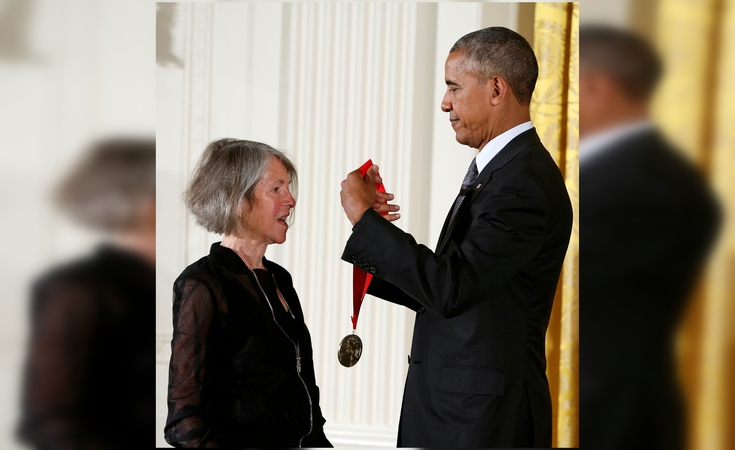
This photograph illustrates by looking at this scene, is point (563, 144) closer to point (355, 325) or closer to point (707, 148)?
point (707, 148)

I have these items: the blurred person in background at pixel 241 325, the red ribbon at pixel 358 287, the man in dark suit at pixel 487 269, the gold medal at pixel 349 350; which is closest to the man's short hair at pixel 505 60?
the man in dark suit at pixel 487 269

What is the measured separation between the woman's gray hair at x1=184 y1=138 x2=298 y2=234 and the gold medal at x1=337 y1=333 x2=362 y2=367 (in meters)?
0.54

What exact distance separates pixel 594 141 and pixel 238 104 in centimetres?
127

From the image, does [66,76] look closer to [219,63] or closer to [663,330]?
[219,63]

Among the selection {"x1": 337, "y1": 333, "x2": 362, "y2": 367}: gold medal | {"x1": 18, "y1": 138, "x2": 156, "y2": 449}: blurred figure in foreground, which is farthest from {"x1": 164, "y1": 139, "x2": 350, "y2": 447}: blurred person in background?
{"x1": 18, "y1": 138, "x2": 156, "y2": 449}: blurred figure in foreground

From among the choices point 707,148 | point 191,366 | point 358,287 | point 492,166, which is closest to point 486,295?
point 492,166

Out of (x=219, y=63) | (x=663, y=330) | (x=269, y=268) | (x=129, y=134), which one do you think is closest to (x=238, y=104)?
(x=219, y=63)

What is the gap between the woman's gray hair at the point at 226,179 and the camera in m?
2.23

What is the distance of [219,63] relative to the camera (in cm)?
237

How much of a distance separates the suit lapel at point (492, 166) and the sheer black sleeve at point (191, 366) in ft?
2.43

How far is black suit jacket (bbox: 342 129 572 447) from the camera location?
190 cm

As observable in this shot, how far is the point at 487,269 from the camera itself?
1.91 metres

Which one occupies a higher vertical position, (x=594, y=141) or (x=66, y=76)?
(x=66, y=76)

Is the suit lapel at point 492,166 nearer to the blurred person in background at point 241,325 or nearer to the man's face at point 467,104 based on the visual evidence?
the man's face at point 467,104
